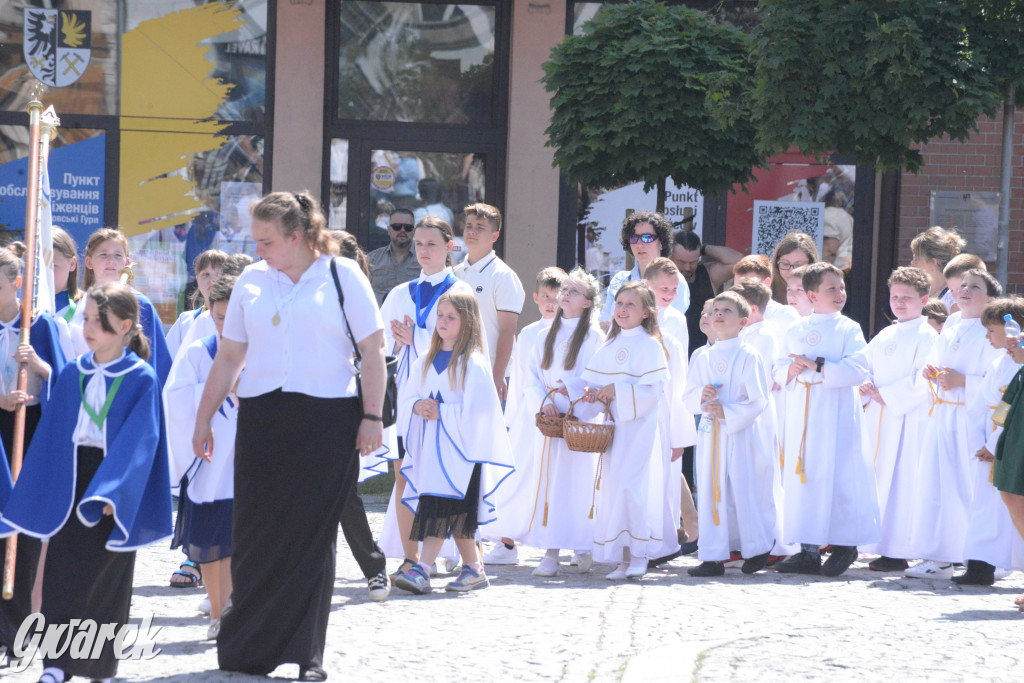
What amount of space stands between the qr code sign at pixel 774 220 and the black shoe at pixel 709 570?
6.82 m

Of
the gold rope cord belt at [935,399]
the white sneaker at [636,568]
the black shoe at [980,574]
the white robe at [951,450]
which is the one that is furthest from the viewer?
the gold rope cord belt at [935,399]

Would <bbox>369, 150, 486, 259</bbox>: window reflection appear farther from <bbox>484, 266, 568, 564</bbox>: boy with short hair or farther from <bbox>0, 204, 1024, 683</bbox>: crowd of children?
<bbox>0, 204, 1024, 683</bbox>: crowd of children

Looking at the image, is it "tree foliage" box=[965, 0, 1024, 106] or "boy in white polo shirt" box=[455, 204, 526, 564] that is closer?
"boy in white polo shirt" box=[455, 204, 526, 564]

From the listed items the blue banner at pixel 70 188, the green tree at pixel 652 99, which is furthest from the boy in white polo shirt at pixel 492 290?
the blue banner at pixel 70 188

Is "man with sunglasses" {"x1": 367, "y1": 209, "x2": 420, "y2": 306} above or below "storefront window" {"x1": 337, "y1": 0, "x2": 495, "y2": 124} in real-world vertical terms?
below

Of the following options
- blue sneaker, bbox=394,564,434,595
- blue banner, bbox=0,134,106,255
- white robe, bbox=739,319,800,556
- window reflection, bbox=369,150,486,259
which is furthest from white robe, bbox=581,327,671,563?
blue banner, bbox=0,134,106,255

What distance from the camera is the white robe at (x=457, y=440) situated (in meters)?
6.79

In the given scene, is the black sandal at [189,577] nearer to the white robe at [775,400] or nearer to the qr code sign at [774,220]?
the white robe at [775,400]

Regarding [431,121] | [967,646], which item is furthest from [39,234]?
[431,121]

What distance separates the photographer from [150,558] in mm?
7633

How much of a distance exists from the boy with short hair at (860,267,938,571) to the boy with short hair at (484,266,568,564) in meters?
2.05

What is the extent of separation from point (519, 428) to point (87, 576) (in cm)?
377

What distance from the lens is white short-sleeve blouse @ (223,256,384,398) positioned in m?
4.89

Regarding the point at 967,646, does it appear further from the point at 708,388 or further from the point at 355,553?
the point at 355,553
